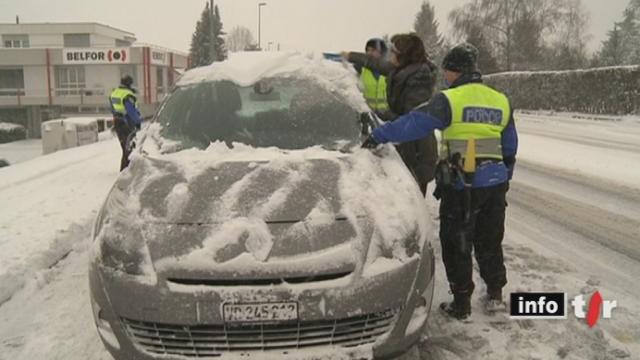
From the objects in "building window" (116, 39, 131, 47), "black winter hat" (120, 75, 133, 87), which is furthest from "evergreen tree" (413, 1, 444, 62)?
"black winter hat" (120, 75, 133, 87)

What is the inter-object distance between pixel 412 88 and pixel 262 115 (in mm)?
1519

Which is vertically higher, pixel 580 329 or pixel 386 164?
pixel 386 164

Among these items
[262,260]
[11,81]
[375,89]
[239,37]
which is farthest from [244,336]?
[239,37]

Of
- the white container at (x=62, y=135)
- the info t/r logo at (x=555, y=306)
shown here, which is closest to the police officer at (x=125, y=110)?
the info t/r logo at (x=555, y=306)

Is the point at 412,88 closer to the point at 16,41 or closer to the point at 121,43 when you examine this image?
the point at 16,41

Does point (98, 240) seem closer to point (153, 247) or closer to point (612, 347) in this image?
point (153, 247)

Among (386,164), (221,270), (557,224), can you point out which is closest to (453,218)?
(386,164)

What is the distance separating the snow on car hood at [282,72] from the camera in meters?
4.79

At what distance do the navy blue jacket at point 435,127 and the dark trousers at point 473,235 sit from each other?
9 cm

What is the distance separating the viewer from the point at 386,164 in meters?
3.95

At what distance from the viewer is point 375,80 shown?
6.29 meters

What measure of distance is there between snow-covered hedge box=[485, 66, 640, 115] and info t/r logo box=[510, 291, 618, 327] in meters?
22.2

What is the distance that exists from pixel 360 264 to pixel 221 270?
70 cm

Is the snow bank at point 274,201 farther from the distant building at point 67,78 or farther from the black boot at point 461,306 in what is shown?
the distant building at point 67,78
